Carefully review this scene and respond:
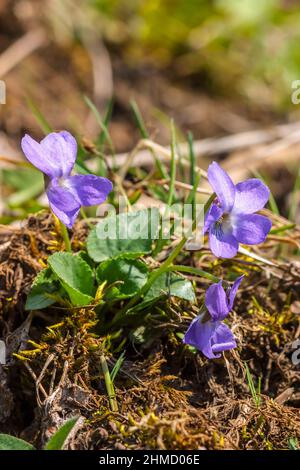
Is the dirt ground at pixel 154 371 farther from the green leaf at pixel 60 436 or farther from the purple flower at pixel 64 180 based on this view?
the purple flower at pixel 64 180

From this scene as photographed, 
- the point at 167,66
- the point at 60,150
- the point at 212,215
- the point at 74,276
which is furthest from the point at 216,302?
the point at 167,66

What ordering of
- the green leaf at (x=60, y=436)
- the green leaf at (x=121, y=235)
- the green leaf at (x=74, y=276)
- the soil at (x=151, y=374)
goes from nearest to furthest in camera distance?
the green leaf at (x=60, y=436) → the soil at (x=151, y=374) → the green leaf at (x=74, y=276) → the green leaf at (x=121, y=235)

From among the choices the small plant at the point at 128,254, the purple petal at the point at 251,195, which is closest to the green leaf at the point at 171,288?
the small plant at the point at 128,254

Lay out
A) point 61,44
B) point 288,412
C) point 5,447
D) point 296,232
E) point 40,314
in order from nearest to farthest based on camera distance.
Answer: point 5,447
point 288,412
point 40,314
point 296,232
point 61,44

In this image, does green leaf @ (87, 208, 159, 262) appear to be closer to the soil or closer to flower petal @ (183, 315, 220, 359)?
the soil

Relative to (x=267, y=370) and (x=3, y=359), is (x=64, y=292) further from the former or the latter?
(x=267, y=370)

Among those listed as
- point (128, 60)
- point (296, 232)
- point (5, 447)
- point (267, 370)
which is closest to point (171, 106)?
point (128, 60)

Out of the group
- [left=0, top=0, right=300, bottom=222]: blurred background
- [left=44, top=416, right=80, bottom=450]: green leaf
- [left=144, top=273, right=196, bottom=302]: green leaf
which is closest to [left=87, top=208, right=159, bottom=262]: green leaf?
[left=144, top=273, right=196, bottom=302]: green leaf
